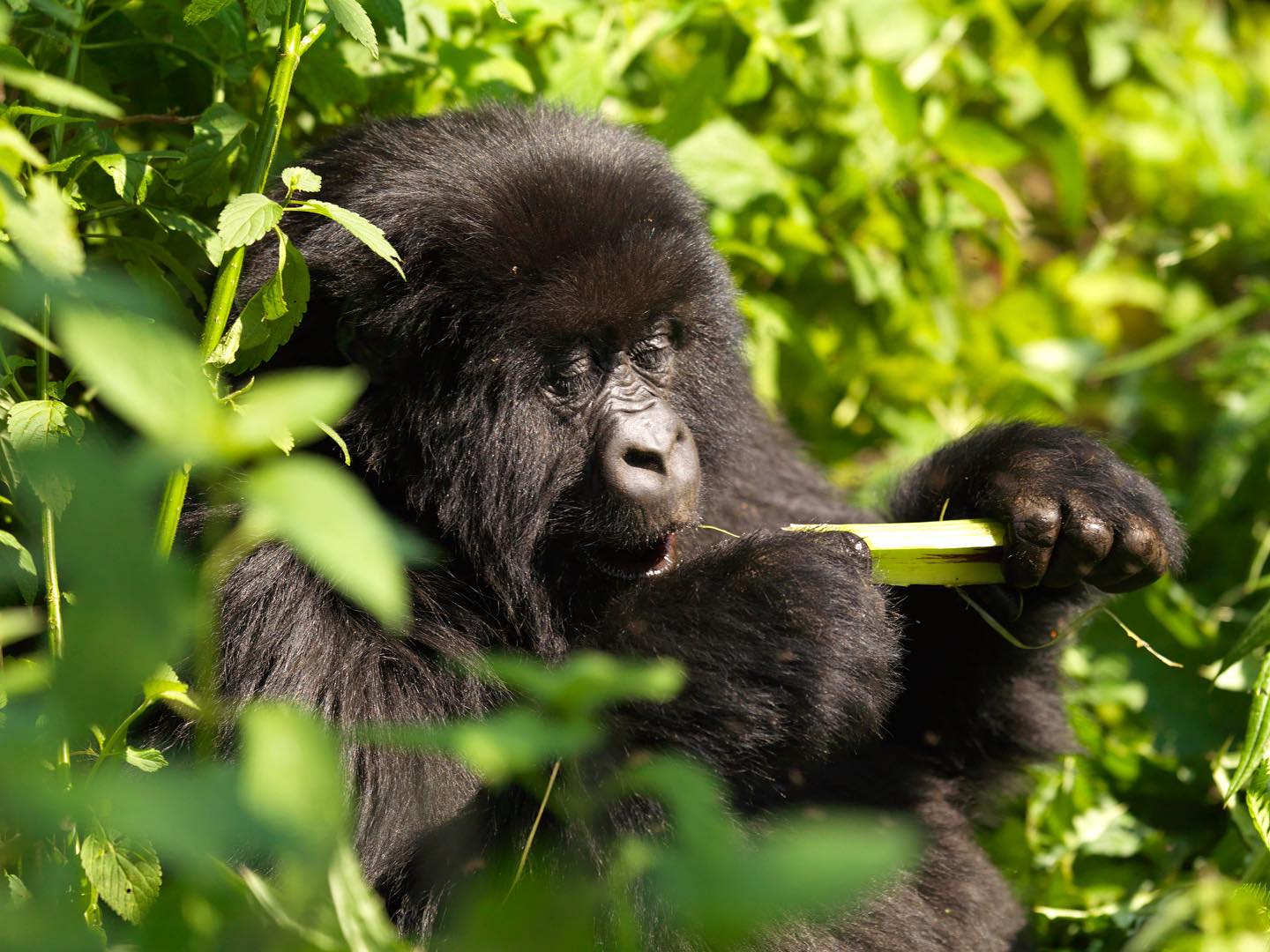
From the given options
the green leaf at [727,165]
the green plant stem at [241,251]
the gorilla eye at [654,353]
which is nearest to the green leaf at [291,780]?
the green plant stem at [241,251]

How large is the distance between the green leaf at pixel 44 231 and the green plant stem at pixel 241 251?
Answer: 471 mm

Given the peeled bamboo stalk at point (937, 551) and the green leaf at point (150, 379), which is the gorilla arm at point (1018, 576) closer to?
the peeled bamboo stalk at point (937, 551)

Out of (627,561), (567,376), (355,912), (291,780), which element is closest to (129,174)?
(567,376)

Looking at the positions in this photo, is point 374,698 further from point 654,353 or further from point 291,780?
point 291,780

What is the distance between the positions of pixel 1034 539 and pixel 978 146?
2.18 m

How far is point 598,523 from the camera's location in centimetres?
247

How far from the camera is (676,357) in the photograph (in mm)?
2721

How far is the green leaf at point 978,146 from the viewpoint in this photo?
4.25 m

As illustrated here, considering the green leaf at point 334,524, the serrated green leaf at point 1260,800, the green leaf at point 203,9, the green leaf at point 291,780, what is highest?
the green leaf at point 334,524

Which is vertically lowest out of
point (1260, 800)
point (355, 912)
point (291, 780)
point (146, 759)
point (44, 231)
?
point (1260, 800)

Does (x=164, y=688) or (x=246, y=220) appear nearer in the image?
(x=164, y=688)

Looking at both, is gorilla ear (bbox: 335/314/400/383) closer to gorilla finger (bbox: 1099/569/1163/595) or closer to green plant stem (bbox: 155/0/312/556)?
green plant stem (bbox: 155/0/312/556)

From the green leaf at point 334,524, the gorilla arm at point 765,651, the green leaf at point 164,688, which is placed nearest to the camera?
the green leaf at point 334,524

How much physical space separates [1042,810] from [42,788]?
2.80m
